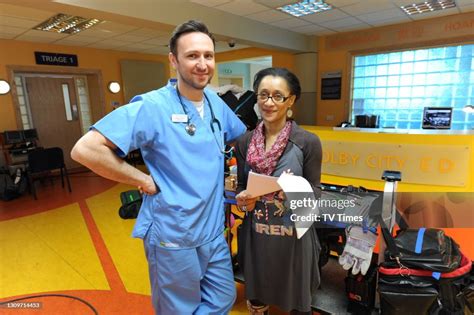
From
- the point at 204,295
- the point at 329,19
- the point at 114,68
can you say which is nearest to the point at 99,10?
the point at 204,295

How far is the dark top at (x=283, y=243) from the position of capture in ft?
4.34

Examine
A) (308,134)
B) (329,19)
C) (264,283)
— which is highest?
(329,19)

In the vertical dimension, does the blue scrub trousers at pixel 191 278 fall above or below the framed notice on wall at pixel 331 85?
below

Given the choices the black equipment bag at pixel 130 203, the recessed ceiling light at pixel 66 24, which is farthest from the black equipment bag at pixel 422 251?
the recessed ceiling light at pixel 66 24

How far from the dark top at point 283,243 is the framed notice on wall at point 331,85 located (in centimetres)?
571

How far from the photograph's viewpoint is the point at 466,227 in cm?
281

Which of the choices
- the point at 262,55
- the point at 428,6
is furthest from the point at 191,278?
the point at 262,55

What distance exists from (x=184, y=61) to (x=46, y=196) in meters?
5.06

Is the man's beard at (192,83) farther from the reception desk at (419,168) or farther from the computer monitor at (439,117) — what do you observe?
the computer monitor at (439,117)

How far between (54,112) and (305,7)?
5875 millimetres

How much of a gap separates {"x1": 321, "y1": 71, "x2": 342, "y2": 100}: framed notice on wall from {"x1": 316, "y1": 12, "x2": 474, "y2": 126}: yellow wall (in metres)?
0.08

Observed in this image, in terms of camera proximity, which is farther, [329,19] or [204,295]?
[329,19]

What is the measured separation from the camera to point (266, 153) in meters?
1.35

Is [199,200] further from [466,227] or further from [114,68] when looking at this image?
[114,68]
